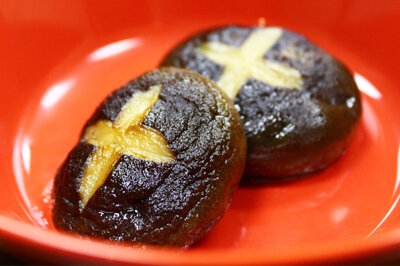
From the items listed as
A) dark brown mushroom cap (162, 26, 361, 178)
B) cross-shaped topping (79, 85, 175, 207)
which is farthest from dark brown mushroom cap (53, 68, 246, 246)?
dark brown mushroom cap (162, 26, 361, 178)

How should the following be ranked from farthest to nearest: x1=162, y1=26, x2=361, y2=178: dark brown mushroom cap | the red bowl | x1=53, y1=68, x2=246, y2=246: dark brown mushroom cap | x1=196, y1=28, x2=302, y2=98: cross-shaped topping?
x1=196, y1=28, x2=302, y2=98: cross-shaped topping < x1=162, y1=26, x2=361, y2=178: dark brown mushroom cap < x1=53, y1=68, x2=246, y2=246: dark brown mushroom cap < the red bowl

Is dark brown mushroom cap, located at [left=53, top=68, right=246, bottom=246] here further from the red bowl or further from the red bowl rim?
the red bowl rim

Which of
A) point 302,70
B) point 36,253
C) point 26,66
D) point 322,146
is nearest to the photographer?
point 36,253

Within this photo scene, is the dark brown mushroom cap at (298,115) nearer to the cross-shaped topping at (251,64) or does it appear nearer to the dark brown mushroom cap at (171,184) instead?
the cross-shaped topping at (251,64)

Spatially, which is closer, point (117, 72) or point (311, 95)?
point (311, 95)

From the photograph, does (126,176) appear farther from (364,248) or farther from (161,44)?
(161,44)

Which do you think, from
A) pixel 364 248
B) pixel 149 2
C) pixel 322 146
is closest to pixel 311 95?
pixel 322 146
